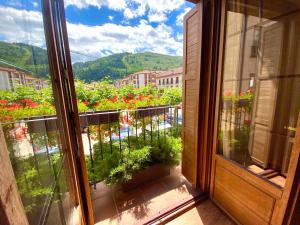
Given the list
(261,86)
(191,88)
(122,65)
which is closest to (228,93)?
(261,86)

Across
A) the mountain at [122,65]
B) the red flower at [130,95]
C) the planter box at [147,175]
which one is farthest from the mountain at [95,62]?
the planter box at [147,175]

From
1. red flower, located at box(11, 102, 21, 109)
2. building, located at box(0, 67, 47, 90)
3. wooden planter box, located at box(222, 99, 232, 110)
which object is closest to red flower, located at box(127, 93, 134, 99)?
wooden planter box, located at box(222, 99, 232, 110)

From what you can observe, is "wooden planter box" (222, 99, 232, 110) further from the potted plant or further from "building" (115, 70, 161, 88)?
"building" (115, 70, 161, 88)

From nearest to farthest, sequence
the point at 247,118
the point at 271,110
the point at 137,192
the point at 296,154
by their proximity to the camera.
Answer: the point at 296,154 < the point at 271,110 < the point at 247,118 < the point at 137,192

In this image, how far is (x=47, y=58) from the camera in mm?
927

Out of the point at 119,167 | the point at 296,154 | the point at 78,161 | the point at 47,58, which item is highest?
the point at 47,58

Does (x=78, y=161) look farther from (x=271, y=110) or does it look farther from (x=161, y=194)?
(x=271, y=110)

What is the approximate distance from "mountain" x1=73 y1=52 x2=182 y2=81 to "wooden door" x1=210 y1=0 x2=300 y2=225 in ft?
11.6

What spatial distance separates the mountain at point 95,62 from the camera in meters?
0.56

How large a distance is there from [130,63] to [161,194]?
6.88 m

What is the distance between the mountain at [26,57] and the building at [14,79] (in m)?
0.03

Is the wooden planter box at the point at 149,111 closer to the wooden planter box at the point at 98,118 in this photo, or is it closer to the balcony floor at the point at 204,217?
Answer: the wooden planter box at the point at 98,118

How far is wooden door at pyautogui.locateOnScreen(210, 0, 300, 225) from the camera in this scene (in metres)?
1.15

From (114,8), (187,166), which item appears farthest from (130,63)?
(187,166)
